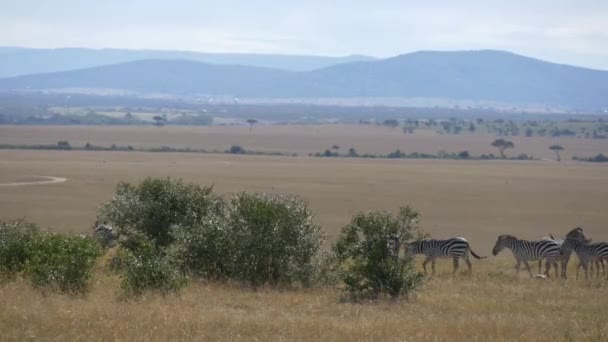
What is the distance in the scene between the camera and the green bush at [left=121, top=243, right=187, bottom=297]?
15.6 m

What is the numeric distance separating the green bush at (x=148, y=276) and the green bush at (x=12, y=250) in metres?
2.45

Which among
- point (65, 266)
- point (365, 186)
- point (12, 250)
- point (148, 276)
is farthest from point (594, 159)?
point (65, 266)

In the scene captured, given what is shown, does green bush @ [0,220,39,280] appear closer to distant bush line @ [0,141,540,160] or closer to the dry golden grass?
distant bush line @ [0,141,540,160]

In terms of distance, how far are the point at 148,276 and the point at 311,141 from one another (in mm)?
107516

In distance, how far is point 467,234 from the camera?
Answer: 39.2 metres

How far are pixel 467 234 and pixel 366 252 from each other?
22.8 meters

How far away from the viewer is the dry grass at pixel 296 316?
12.0m

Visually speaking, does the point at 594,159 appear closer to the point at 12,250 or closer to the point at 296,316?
the point at 12,250

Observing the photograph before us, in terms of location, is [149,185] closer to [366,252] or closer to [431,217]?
[366,252]

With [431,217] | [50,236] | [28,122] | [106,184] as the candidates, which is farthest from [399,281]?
[28,122]

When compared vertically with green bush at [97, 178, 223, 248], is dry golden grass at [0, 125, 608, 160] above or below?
below

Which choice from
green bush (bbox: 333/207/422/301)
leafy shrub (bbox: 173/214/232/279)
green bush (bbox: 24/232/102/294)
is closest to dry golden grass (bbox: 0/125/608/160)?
leafy shrub (bbox: 173/214/232/279)

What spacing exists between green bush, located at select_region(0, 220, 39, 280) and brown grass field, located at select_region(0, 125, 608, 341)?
134 centimetres

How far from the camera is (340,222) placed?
42.0 meters
